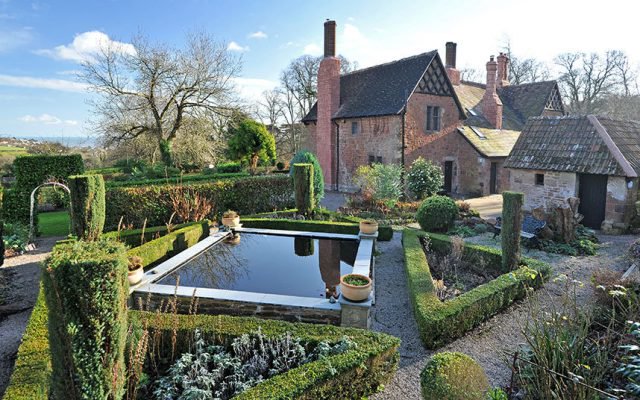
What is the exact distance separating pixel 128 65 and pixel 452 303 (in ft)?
72.3

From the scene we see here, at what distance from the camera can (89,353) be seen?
3.41 m

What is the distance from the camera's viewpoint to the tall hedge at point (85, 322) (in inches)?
131

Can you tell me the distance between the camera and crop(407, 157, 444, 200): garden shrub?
1808 cm

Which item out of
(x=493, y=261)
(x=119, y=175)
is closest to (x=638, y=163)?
(x=493, y=261)

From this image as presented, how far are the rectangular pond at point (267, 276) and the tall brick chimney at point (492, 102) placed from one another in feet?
58.2

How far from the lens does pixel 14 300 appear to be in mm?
7691

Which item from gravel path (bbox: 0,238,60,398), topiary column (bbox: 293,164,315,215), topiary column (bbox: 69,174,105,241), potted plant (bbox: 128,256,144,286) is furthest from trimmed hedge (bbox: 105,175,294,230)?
potted plant (bbox: 128,256,144,286)

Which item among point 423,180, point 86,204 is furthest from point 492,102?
point 86,204

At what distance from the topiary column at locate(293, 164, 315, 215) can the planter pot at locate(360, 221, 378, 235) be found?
4.03 metres

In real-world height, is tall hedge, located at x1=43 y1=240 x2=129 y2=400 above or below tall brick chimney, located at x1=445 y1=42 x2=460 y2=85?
below

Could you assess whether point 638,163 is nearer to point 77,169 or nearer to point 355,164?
point 355,164

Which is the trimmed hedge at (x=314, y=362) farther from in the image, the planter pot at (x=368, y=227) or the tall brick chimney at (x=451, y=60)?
the tall brick chimney at (x=451, y=60)

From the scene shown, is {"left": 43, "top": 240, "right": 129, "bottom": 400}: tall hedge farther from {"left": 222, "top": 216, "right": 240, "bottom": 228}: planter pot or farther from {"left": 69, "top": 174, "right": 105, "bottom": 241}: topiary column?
{"left": 222, "top": 216, "right": 240, "bottom": 228}: planter pot

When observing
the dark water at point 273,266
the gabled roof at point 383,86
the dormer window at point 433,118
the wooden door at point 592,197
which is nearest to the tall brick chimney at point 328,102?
the gabled roof at point 383,86
